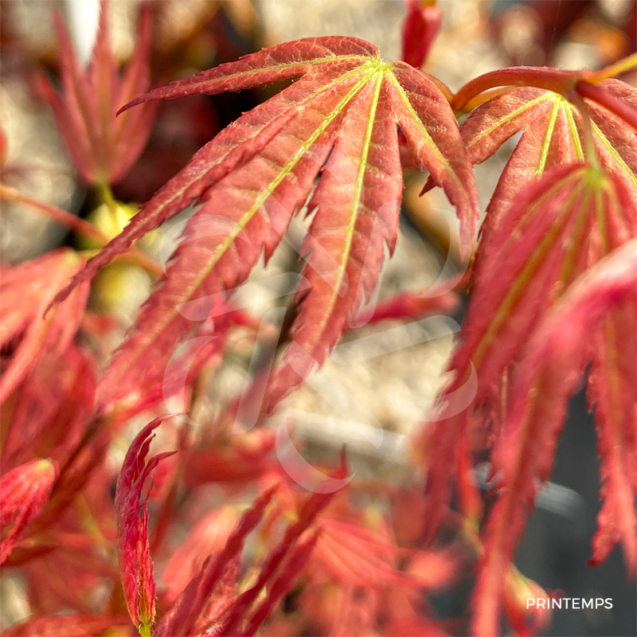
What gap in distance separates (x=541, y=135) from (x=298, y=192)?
0.14m

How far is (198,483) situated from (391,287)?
80cm

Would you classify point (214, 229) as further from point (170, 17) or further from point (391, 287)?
point (170, 17)

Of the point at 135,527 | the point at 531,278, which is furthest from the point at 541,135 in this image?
the point at 135,527

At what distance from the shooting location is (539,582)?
0.67 m

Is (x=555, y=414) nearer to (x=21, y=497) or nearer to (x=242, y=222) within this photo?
(x=242, y=222)

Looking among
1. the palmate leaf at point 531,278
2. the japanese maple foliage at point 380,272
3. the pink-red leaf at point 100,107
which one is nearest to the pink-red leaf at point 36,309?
the japanese maple foliage at point 380,272

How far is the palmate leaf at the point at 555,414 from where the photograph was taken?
0.20 m

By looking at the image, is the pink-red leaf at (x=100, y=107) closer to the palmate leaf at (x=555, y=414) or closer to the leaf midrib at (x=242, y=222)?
the leaf midrib at (x=242, y=222)

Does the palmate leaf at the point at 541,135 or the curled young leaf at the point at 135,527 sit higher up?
the palmate leaf at the point at 541,135

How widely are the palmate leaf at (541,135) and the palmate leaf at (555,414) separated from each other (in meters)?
0.09

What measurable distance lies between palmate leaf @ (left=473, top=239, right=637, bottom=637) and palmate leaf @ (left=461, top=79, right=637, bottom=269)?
9 cm

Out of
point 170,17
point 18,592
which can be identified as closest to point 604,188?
point 18,592

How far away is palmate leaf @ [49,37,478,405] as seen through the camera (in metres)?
0.25

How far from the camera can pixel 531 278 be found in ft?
0.81
